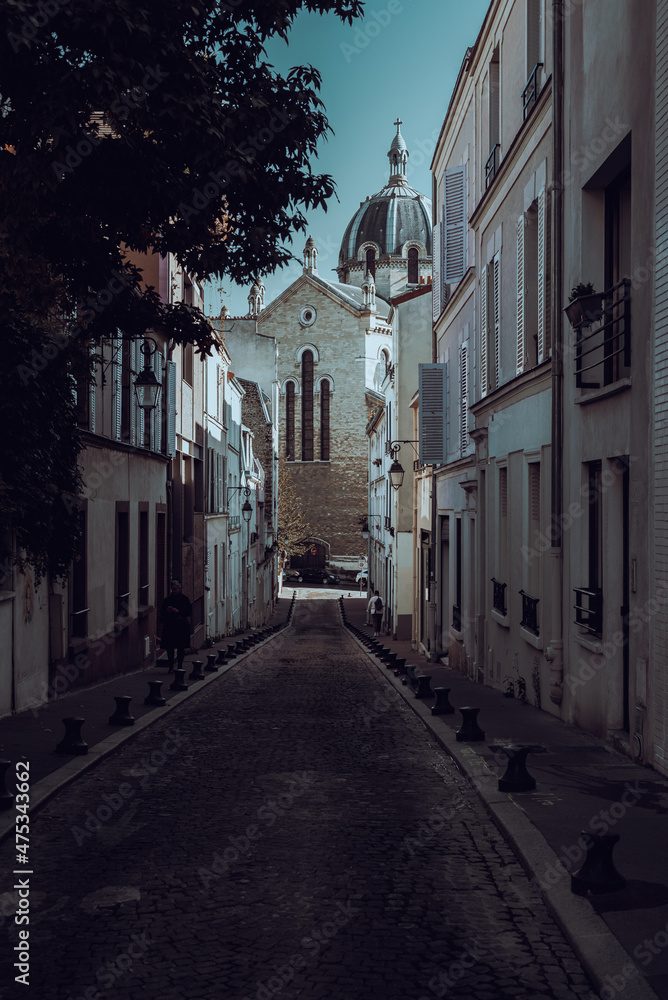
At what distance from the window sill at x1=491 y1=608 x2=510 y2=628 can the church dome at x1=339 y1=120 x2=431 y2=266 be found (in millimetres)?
76813

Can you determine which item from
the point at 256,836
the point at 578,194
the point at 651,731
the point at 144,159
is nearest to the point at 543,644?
the point at 651,731

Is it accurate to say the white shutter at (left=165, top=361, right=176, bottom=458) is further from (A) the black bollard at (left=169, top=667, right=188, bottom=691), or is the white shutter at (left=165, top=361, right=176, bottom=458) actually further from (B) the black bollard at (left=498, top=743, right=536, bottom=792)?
(B) the black bollard at (left=498, top=743, right=536, bottom=792)

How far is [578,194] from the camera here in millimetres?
10539

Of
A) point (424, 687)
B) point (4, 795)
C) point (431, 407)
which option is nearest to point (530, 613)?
point (424, 687)

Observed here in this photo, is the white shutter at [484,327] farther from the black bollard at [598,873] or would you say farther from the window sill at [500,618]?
the black bollard at [598,873]

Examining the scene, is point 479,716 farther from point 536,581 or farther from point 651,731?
point 651,731

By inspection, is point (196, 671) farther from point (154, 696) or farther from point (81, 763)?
point (81, 763)

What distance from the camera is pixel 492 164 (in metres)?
16.2

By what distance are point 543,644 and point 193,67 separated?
7.50m

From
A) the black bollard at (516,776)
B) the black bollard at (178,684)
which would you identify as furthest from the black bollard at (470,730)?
the black bollard at (178,684)

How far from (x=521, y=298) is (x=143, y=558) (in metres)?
9.35

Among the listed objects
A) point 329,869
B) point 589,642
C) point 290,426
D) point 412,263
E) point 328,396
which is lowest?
point 329,869

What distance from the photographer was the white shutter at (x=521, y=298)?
1356 centimetres

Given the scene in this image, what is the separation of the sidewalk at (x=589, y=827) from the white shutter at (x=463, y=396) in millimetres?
8524
